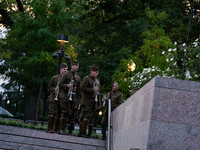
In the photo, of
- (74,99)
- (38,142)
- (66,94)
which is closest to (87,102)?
(74,99)

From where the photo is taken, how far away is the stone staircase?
28.6ft

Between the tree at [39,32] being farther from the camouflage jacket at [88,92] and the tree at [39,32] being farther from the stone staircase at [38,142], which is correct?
the stone staircase at [38,142]

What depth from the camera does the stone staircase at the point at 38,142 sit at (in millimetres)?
8703

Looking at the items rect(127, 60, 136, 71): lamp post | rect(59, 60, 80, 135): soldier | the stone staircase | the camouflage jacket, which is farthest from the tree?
the stone staircase

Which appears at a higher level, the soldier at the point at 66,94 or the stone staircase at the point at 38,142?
the soldier at the point at 66,94

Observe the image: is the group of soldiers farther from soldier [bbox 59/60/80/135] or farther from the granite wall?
the granite wall

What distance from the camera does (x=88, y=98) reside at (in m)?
11.0

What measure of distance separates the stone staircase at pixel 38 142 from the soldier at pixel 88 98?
114cm

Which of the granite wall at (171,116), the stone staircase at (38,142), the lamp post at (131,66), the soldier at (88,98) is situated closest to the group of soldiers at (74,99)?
the soldier at (88,98)

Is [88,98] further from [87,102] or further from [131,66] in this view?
[131,66]

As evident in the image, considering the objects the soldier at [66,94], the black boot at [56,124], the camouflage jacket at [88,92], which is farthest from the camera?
the black boot at [56,124]

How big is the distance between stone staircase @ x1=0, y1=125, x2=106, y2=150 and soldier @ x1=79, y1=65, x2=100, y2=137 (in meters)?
1.14

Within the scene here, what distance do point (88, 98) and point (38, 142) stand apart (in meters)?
2.42

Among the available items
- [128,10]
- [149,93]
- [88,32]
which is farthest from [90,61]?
[149,93]
